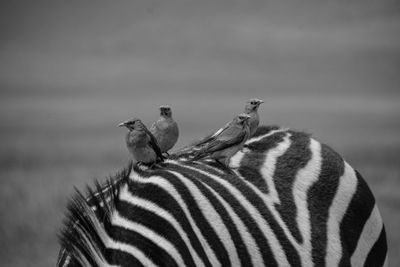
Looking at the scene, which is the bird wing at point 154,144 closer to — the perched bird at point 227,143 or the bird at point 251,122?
the perched bird at point 227,143

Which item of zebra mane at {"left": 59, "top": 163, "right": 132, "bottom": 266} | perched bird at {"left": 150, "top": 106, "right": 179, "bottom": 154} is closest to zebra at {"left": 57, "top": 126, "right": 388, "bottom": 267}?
zebra mane at {"left": 59, "top": 163, "right": 132, "bottom": 266}

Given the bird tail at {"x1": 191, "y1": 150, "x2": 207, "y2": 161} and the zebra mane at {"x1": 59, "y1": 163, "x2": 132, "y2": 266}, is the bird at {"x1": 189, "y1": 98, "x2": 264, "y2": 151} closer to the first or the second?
the bird tail at {"x1": 191, "y1": 150, "x2": 207, "y2": 161}

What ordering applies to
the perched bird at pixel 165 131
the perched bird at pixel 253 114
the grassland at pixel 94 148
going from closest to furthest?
the perched bird at pixel 165 131 → the perched bird at pixel 253 114 → the grassland at pixel 94 148

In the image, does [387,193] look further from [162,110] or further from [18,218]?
[162,110]

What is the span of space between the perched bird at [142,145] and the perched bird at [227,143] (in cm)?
28

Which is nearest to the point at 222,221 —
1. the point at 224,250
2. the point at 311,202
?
the point at 224,250

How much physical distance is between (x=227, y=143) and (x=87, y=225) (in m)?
1.07

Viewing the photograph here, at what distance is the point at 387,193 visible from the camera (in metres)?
13.9

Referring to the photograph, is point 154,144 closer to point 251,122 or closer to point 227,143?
point 227,143

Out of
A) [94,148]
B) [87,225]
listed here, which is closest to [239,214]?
[87,225]

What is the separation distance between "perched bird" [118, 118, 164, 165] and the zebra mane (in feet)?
1.43

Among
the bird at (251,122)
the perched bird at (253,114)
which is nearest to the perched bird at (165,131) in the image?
the bird at (251,122)

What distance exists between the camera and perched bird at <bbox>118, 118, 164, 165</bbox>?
3836 millimetres

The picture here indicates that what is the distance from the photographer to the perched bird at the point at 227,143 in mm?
4023
